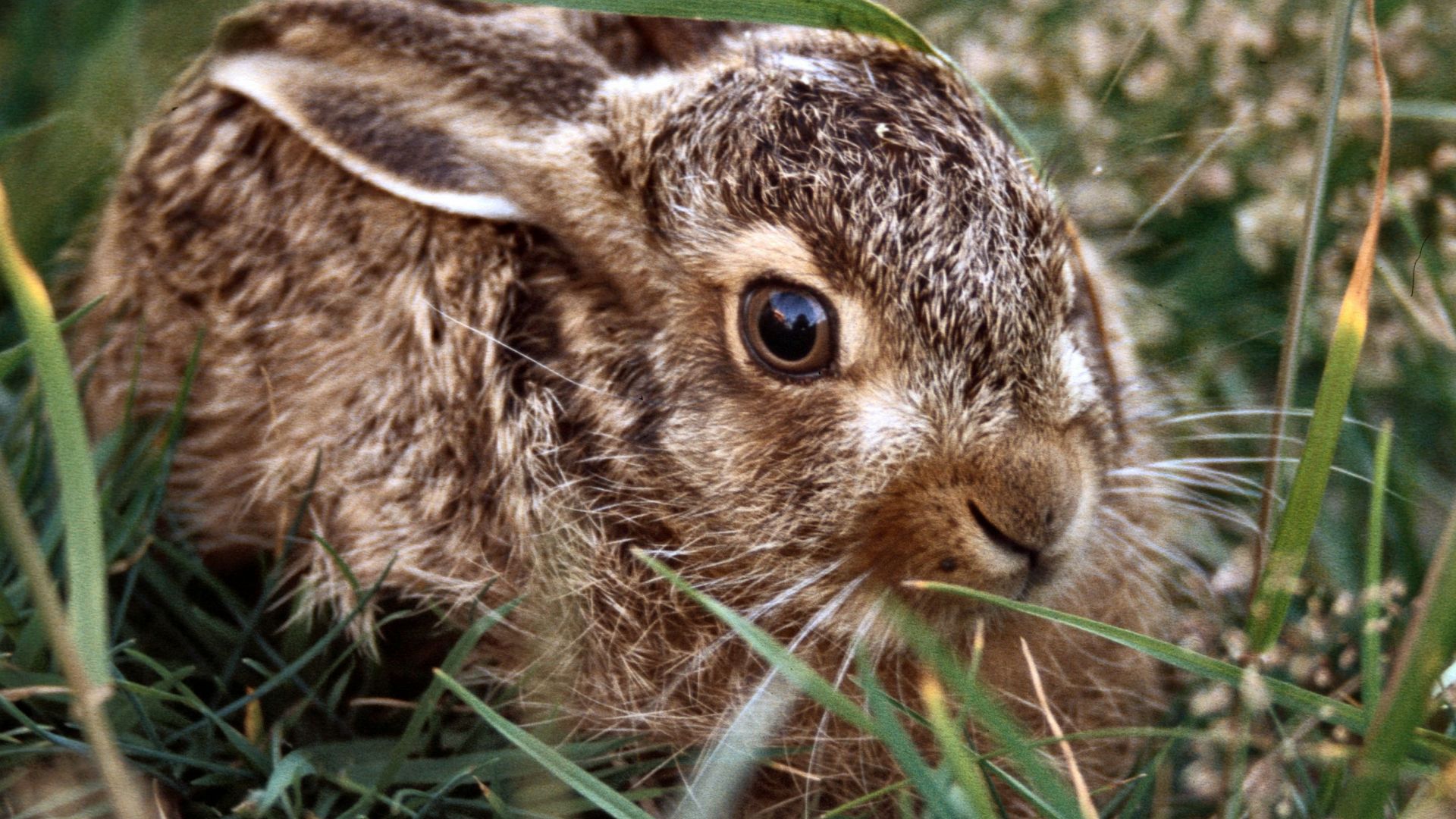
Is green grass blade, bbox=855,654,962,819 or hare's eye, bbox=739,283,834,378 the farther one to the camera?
hare's eye, bbox=739,283,834,378

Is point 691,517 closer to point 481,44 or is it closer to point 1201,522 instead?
point 481,44

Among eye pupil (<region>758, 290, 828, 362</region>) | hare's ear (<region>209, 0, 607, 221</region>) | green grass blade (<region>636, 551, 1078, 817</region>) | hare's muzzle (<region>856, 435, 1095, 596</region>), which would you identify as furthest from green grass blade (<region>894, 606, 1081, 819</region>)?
hare's ear (<region>209, 0, 607, 221</region>)

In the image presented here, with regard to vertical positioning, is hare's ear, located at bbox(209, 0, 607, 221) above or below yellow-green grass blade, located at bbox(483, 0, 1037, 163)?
below

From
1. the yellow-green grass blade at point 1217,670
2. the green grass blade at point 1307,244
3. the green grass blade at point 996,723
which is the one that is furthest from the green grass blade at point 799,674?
the green grass blade at point 1307,244

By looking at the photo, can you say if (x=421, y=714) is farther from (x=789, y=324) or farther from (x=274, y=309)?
(x=274, y=309)

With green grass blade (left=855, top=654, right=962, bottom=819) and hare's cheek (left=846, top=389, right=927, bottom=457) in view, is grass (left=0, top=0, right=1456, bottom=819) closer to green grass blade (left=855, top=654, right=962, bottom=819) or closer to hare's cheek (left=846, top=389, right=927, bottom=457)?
green grass blade (left=855, top=654, right=962, bottom=819)

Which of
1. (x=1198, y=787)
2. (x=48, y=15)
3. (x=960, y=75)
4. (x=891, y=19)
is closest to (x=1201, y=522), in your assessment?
(x=1198, y=787)
